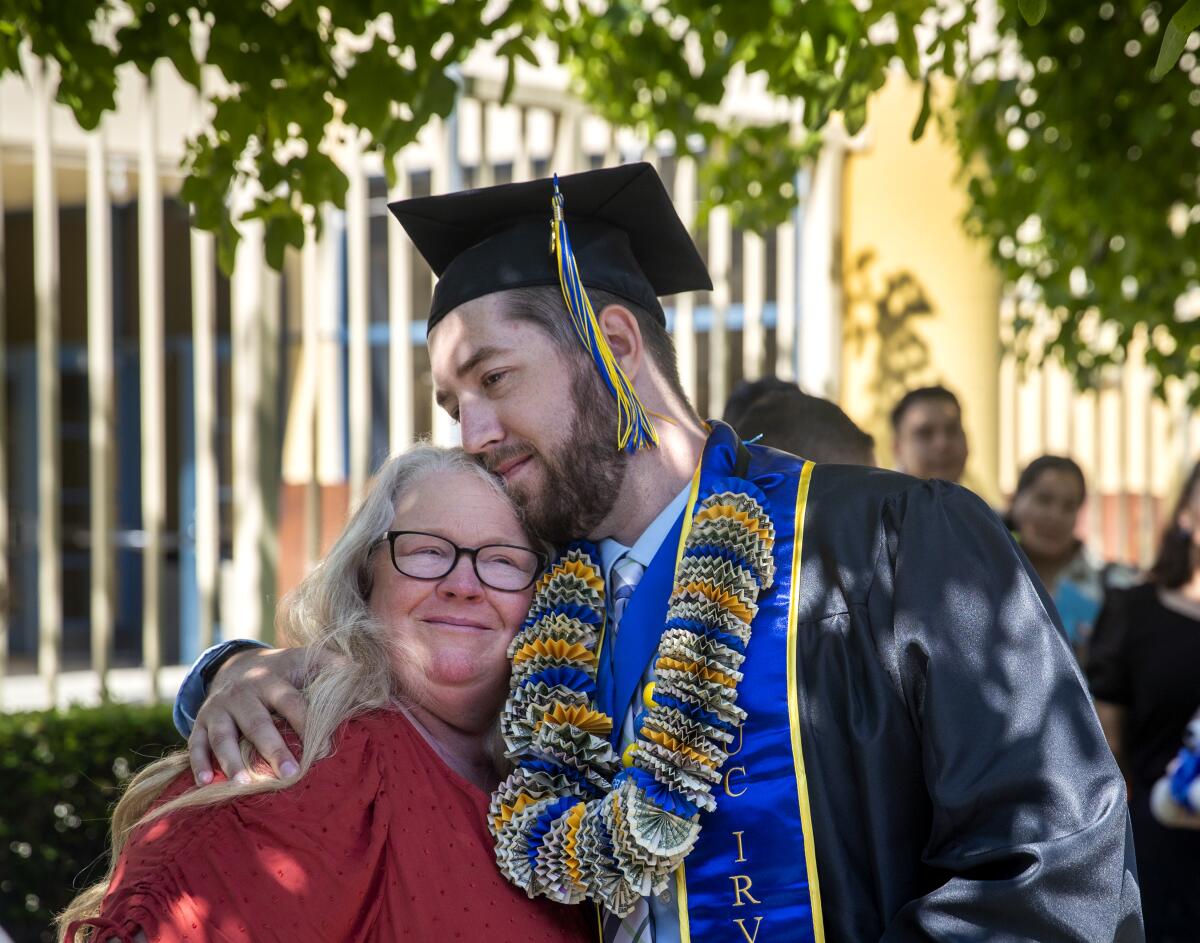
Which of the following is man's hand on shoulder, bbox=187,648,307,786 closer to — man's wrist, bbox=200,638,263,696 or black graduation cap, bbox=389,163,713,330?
man's wrist, bbox=200,638,263,696

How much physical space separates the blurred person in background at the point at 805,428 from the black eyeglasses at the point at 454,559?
38.1 inches

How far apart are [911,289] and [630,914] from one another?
17.2ft

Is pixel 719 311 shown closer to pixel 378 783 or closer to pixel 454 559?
pixel 454 559

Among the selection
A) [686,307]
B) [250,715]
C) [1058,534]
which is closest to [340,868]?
[250,715]

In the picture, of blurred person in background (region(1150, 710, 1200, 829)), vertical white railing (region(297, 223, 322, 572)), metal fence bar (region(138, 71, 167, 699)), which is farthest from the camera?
vertical white railing (region(297, 223, 322, 572))

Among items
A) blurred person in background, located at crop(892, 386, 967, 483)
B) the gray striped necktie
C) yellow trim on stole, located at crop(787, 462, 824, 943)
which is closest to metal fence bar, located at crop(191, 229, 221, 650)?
blurred person in background, located at crop(892, 386, 967, 483)

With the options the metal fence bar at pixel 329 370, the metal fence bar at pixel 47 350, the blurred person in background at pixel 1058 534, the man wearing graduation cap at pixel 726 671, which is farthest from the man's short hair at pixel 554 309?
the metal fence bar at pixel 329 370

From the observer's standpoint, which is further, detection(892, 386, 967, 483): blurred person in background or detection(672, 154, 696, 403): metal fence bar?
detection(672, 154, 696, 403): metal fence bar

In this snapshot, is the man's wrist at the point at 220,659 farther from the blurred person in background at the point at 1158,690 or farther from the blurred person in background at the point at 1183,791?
the blurred person in background at the point at 1158,690

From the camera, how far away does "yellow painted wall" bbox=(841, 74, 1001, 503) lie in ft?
22.4

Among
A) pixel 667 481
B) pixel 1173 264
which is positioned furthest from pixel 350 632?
pixel 1173 264

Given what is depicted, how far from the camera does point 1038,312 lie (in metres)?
6.78

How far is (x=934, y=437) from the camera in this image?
4.76 metres

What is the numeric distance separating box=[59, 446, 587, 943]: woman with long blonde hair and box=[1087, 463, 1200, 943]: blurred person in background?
2.46 metres
